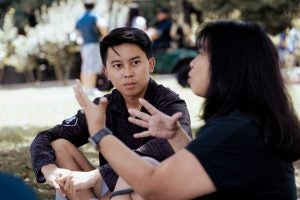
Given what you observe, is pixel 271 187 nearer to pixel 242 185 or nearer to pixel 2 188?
pixel 242 185

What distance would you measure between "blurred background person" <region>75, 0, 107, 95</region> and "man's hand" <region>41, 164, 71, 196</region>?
8.46 m

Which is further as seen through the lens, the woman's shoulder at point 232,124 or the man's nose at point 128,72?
the man's nose at point 128,72

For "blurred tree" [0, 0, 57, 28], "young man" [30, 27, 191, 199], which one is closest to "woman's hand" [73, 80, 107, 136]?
"young man" [30, 27, 191, 199]

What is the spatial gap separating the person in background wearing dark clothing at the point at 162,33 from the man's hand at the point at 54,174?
11538mm

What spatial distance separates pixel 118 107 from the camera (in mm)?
3674

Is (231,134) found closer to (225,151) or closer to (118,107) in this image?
(225,151)

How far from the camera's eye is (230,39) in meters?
2.43

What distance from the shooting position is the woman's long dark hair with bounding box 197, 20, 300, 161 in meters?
2.37

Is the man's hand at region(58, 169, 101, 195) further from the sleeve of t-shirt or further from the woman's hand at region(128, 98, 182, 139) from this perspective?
the sleeve of t-shirt

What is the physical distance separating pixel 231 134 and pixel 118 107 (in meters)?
1.45

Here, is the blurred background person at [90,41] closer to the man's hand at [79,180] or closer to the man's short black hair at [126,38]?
the man's short black hair at [126,38]

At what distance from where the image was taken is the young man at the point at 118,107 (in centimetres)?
348

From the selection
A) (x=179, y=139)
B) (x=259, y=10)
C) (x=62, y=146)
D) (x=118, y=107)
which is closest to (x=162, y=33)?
(x=259, y=10)

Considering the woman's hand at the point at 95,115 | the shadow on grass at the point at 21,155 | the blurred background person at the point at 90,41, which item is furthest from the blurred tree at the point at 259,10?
the woman's hand at the point at 95,115
